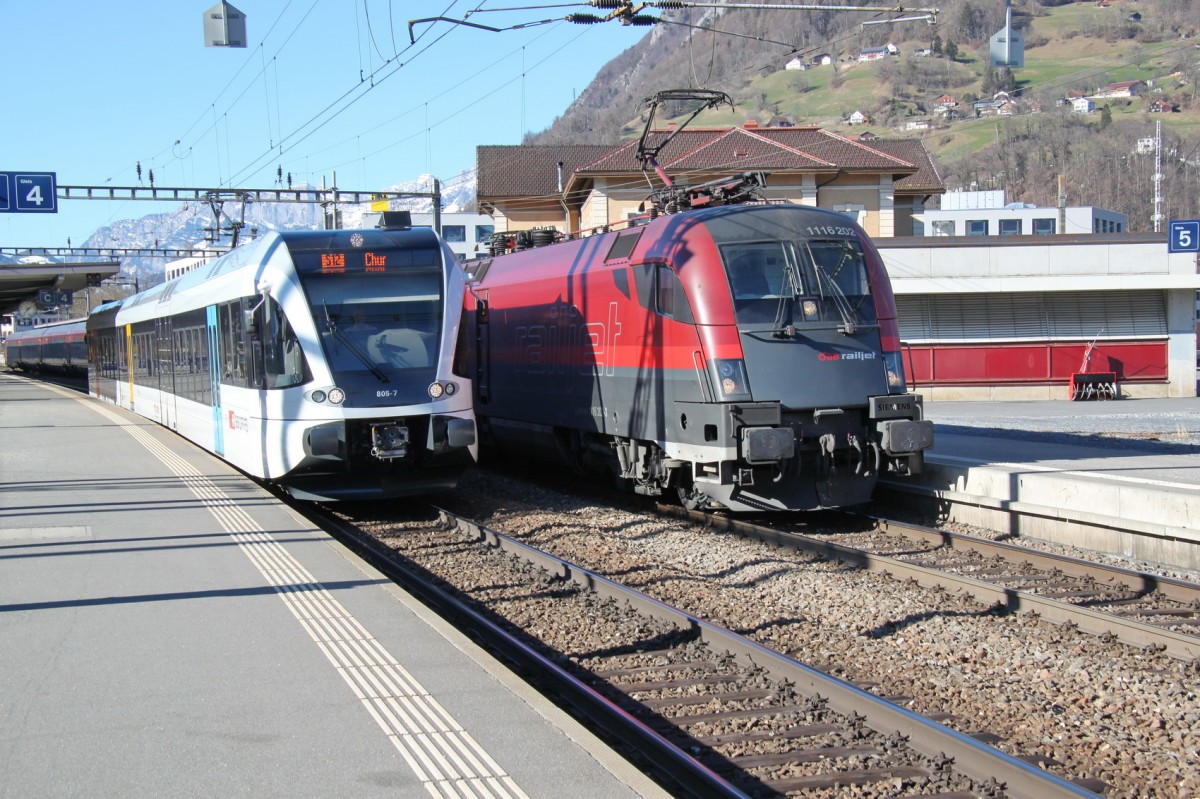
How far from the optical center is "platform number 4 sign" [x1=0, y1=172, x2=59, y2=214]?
26.7 metres

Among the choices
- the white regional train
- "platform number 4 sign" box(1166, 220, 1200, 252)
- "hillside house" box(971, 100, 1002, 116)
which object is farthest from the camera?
"hillside house" box(971, 100, 1002, 116)

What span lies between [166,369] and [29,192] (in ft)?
31.4

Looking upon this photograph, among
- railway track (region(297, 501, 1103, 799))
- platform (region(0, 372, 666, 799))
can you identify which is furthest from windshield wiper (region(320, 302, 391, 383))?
railway track (region(297, 501, 1103, 799))

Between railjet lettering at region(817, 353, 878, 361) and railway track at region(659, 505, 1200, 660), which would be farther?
railjet lettering at region(817, 353, 878, 361)

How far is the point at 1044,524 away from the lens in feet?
38.5

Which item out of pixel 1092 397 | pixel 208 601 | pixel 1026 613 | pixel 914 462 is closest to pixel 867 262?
pixel 914 462

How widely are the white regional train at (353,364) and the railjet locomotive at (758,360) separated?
2161 millimetres

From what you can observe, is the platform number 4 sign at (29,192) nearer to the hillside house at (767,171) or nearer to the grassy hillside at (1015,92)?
the hillside house at (767,171)

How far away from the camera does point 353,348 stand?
40.9ft

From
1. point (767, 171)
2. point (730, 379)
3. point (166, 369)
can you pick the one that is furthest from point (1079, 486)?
point (767, 171)

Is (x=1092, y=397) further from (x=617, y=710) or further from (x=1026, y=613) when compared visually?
(x=617, y=710)

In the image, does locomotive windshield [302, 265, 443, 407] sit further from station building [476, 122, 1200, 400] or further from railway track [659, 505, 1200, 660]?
station building [476, 122, 1200, 400]

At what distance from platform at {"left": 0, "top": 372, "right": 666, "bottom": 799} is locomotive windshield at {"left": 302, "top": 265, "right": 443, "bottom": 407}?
196 cm

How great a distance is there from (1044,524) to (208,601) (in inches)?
333
